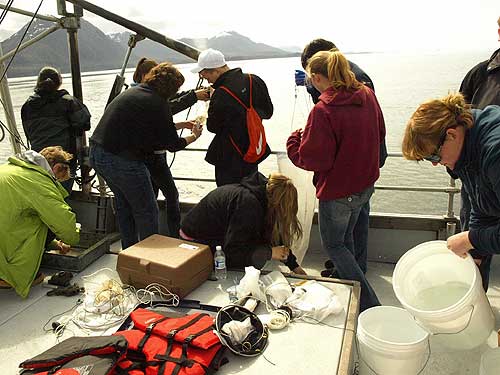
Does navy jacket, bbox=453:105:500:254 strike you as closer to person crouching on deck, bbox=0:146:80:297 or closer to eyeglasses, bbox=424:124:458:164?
eyeglasses, bbox=424:124:458:164

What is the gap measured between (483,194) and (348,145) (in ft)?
2.14

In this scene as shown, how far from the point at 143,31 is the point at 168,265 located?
208cm

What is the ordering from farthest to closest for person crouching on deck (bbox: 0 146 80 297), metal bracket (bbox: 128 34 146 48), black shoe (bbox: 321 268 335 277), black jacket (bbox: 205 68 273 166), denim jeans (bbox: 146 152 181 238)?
1. metal bracket (bbox: 128 34 146 48)
2. denim jeans (bbox: 146 152 181 238)
3. black shoe (bbox: 321 268 335 277)
4. black jacket (bbox: 205 68 273 166)
5. person crouching on deck (bbox: 0 146 80 297)

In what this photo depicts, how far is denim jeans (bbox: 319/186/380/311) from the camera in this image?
2225mm

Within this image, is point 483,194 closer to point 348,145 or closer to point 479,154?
point 479,154

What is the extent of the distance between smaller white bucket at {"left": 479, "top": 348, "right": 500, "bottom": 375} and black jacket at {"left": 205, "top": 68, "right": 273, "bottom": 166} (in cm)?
168

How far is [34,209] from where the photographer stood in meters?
2.27

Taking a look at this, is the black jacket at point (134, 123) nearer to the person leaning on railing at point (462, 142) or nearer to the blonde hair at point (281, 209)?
the blonde hair at point (281, 209)

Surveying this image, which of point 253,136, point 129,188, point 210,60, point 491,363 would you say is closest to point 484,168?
point 491,363

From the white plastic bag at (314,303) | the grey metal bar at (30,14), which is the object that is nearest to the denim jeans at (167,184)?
the white plastic bag at (314,303)

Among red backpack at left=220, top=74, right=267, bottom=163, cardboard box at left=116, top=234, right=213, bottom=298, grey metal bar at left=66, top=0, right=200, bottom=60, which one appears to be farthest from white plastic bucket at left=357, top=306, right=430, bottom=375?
grey metal bar at left=66, top=0, right=200, bottom=60

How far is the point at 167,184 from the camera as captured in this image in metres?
3.03

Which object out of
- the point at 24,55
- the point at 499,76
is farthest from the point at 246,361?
the point at 24,55

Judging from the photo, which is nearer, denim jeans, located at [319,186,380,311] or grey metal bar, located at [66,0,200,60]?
denim jeans, located at [319,186,380,311]
